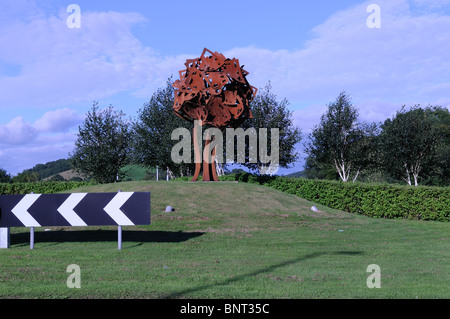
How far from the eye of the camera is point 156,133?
42.6m

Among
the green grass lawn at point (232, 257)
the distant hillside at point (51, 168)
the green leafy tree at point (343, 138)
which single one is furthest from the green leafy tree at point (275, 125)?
the distant hillside at point (51, 168)

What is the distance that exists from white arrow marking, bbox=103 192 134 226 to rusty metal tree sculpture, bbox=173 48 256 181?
1386cm

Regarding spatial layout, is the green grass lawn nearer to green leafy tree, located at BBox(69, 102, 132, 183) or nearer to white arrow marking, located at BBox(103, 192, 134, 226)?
white arrow marking, located at BBox(103, 192, 134, 226)

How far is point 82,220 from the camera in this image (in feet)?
36.1

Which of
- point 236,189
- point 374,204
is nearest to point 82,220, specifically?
point 236,189

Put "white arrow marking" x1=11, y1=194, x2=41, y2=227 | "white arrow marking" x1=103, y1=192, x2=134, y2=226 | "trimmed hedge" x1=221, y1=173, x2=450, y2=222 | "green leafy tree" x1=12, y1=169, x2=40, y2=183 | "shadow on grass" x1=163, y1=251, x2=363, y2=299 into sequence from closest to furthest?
"shadow on grass" x1=163, y1=251, x2=363, y2=299
"white arrow marking" x1=103, y1=192, x2=134, y2=226
"white arrow marking" x1=11, y1=194, x2=41, y2=227
"trimmed hedge" x1=221, y1=173, x2=450, y2=222
"green leafy tree" x1=12, y1=169, x2=40, y2=183

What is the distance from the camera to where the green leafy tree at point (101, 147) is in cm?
3981

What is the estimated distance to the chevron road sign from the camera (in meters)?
11.0

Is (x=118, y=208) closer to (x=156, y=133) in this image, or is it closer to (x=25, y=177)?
(x=156, y=133)

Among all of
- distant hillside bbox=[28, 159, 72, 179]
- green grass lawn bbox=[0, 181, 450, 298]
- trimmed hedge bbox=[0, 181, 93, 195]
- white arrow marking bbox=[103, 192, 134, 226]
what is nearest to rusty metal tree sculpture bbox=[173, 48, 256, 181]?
green grass lawn bbox=[0, 181, 450, 298]

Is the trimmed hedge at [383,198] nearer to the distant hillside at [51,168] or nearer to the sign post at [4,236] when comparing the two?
the sign post at [4,236]

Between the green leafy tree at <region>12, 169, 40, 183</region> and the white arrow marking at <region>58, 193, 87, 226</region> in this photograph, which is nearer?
the white arrow marking at <region>58, 193, 87, 226</region>
